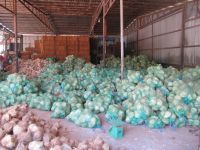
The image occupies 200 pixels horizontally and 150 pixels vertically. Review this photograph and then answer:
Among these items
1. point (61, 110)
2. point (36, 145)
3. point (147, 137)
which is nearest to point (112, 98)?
point (61, 110)

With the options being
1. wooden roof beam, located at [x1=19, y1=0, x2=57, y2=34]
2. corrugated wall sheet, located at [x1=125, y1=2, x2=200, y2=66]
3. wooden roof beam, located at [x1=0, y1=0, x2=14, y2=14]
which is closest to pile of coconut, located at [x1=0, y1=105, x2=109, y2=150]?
corrugated wall sheet, located at [x1=125, y1=2, x2=200, y2=66]

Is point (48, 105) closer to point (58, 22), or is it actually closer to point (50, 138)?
point (50, 138)

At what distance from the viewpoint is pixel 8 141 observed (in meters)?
3.97

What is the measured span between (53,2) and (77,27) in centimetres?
1078

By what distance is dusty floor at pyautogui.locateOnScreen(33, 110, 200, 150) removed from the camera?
17.3 ft

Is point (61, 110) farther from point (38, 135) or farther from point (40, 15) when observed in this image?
point (40, 15)

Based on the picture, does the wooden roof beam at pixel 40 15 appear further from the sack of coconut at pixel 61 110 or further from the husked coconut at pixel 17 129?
the husked coconut at pixel 17 129

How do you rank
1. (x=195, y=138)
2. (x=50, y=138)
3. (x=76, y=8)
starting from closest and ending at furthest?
1. (x=50, y=138)
2. (x=195, y=138)
3. (x=76, y=8)

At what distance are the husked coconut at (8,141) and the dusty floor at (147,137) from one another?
1.79m

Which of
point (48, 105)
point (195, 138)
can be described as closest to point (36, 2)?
point (48, 105)

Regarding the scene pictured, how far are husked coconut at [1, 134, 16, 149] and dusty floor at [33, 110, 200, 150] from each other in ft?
5.86

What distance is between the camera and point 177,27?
618 inches

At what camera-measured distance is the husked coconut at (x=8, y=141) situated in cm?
393

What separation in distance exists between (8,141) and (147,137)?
116 inches
